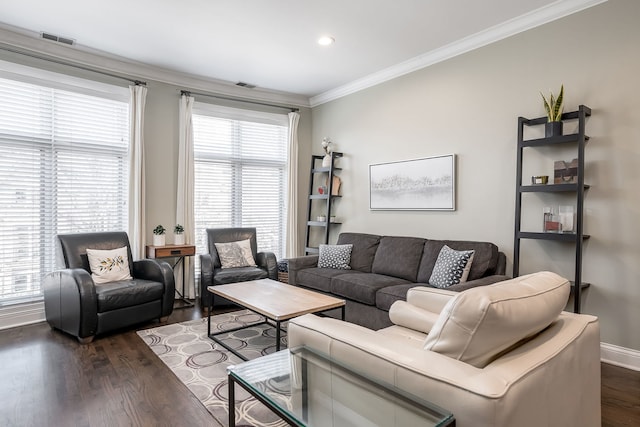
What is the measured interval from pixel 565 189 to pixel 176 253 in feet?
13.0

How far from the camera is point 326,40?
372 centimetres

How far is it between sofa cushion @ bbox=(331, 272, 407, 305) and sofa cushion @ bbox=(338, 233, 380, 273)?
365 millimetres

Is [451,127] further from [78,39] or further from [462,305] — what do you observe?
[78,39]

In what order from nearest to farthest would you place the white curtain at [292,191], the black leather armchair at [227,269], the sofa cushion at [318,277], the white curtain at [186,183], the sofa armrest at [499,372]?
the sofa armrest at [499,372], the sofa cushion at [318,277], the black leather armchair at [227,269], the white curtain at [186,183], the white curtain at [292,191]

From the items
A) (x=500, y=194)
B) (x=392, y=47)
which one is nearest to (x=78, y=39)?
(x=392, y=47)

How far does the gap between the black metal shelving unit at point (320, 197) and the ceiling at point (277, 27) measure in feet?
4.52

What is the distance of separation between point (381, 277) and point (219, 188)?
8.75 ft

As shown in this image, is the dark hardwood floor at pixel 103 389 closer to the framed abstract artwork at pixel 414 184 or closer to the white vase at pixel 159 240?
the white vase at pixel 159 240

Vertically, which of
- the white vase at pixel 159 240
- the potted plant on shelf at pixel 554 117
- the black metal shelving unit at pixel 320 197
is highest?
the potted plant on shelf at pixel 554 117

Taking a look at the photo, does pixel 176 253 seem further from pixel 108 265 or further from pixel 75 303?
pixel 75 303

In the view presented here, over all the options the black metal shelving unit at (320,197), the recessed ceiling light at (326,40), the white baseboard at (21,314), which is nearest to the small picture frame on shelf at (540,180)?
the recessed ceiling light at (326,40)

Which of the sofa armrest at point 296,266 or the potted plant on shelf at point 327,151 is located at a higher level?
the potted plant on shelf at point 327,151

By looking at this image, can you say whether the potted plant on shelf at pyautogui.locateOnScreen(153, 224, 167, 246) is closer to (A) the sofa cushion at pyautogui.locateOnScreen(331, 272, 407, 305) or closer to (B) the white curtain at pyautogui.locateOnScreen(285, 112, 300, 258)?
(B) the white curtain at pyautogui.locateOnScreen(285, 112, 300, 258)

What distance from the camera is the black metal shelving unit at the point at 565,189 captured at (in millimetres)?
2760
